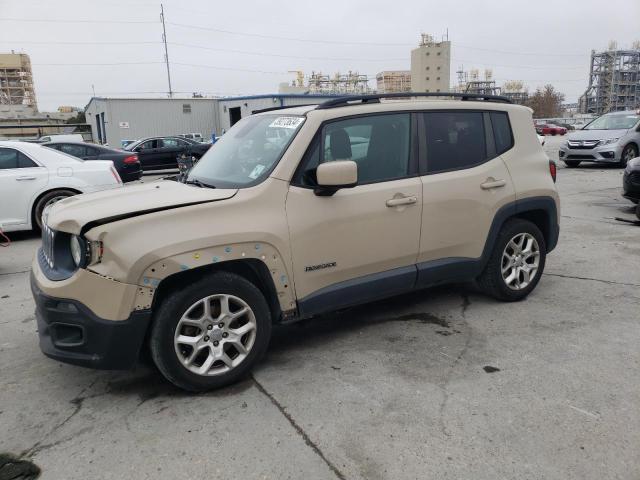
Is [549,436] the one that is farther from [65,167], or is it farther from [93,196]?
[65,167]

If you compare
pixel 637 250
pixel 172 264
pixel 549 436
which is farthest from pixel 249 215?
pixel 637 250

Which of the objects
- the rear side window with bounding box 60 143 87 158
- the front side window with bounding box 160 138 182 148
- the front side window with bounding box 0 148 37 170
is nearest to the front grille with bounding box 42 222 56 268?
the front side window with bounding box 0 148 37 170

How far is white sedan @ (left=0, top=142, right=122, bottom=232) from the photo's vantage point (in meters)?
8.03

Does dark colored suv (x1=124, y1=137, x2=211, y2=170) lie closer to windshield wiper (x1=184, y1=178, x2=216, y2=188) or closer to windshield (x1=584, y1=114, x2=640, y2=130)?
windshield (x1=584, y1=114, x2=640, y2=130)

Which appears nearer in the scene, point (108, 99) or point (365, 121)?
point (365, 121)

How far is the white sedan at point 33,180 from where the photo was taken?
803cm

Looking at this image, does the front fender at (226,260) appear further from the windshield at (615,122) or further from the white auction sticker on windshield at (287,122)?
the windshield at (615,122)

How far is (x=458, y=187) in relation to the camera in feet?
13.8

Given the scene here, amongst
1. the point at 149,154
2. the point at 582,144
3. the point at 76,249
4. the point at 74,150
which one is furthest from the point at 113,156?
the point at 582,144

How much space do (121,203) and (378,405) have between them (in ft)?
6.58

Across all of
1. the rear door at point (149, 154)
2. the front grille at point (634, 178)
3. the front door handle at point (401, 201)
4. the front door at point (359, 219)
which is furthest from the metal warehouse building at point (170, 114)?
the front door handle at point (401, 201)

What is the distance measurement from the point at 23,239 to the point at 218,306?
677cm

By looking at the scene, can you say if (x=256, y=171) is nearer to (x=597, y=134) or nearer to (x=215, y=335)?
(x=215, y=335)

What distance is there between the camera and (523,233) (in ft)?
15.5
